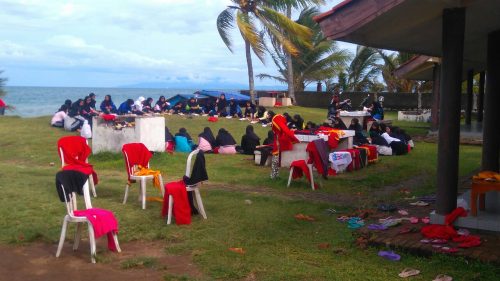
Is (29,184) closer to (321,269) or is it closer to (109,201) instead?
(109,201)

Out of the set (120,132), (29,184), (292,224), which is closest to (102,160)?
(120,132)

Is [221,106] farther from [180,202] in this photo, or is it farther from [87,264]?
[87,264]

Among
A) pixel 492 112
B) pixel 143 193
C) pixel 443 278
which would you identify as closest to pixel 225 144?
pixel 143 193

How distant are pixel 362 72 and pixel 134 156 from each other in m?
30.9

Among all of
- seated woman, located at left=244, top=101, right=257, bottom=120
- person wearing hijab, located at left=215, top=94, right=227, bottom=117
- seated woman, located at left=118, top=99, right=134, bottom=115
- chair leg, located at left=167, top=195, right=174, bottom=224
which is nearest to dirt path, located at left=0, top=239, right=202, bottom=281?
chair leg, located at left=167, top=195, right=174, bottom=224

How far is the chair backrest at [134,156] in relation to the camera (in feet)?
29.2

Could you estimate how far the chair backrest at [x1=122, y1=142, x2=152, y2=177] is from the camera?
8.90 m

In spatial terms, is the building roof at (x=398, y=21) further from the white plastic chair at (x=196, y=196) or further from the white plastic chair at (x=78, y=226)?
the white plastic chair at (x=78, y=226)

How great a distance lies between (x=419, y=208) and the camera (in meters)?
8.17

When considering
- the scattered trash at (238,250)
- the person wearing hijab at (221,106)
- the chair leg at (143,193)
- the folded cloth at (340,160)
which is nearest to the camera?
the scattered trash at (238,250)

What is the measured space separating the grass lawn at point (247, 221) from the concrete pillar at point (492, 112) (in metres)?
1.80

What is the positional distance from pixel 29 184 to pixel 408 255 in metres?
7.54

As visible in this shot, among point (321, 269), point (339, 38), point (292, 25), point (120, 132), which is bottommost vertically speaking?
point (321, 269)

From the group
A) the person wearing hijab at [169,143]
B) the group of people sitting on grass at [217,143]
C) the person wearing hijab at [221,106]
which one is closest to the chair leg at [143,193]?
the person wearing hijab at [169,143]
